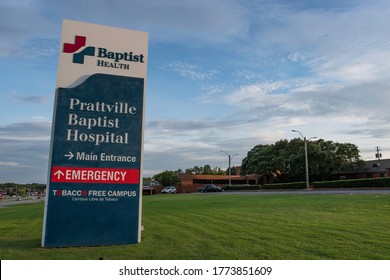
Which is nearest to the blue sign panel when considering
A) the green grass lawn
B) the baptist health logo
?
the baptist health logo

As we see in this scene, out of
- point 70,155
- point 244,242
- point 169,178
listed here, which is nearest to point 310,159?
point 169,178

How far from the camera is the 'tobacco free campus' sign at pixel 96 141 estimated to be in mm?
8398

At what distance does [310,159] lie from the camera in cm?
5834

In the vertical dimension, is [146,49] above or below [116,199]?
above

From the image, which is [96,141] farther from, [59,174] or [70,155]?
[59,174]

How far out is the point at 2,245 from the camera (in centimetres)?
823

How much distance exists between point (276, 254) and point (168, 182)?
8124 centimetres

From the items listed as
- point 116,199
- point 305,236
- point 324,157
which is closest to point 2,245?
point 116,199

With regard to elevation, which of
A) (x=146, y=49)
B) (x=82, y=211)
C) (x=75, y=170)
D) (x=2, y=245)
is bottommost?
(x=2, y=245)

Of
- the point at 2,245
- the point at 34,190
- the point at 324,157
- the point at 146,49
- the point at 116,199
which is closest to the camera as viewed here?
the point at 2,245

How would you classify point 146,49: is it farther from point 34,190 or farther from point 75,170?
point 34,190

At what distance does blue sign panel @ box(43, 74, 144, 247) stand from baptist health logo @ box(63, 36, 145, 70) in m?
0.38

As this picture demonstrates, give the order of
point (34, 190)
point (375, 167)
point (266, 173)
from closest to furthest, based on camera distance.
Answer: point (375, 167) → point (266, 173) → point (34, 190)

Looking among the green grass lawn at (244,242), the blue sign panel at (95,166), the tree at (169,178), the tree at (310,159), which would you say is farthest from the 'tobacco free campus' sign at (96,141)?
the tree at (169,178)
